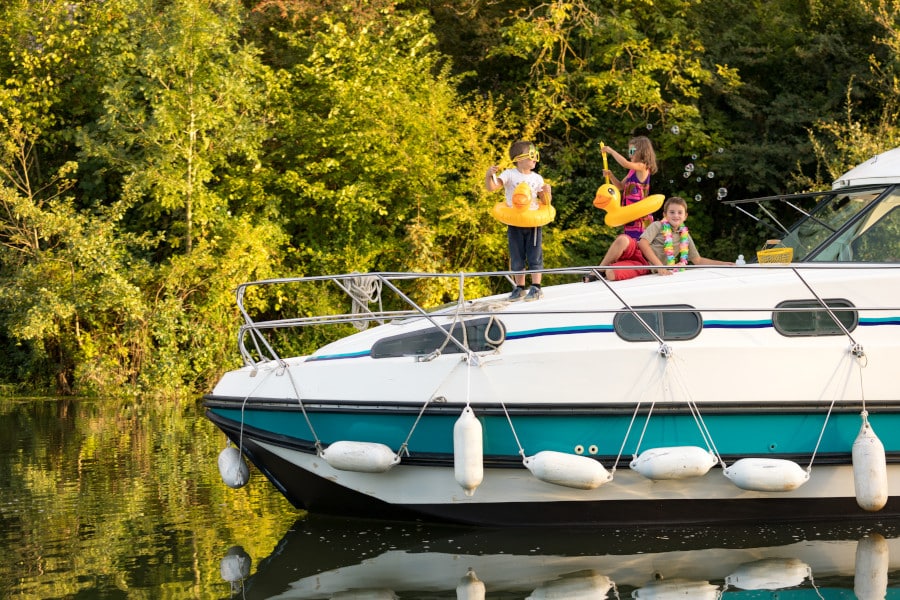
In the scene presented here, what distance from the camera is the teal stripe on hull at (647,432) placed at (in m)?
8.52

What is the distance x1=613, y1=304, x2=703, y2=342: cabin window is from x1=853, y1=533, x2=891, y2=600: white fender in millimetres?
1783

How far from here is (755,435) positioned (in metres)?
8.56

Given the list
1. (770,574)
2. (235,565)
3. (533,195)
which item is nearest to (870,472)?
(770,574)

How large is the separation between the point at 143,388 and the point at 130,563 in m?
10.8

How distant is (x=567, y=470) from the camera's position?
824 centimetres

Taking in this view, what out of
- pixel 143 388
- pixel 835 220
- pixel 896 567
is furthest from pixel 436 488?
pixel 143 388

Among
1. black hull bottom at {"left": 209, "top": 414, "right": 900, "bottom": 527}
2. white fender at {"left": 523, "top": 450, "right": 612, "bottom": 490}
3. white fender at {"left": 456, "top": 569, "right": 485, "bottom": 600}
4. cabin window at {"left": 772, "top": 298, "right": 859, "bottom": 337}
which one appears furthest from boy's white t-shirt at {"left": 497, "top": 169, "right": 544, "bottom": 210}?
white fender at {"left": 456, "top": 569, "right": 485, "bottom": 600}

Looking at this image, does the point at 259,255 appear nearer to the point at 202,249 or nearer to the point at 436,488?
the point at 202,249

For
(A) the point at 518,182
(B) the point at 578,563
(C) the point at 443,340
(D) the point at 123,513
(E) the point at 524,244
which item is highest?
(A) the point at 518,182

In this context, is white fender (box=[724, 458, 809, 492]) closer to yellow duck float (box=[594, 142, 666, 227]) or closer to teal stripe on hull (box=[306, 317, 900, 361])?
teal stripe on hull (box=[306, 317, 900, 361])

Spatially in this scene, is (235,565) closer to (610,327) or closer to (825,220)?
(610,327)

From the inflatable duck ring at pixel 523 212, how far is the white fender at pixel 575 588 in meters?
3.11

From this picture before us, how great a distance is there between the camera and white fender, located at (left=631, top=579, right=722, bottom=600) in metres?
7.12

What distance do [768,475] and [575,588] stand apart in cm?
178
